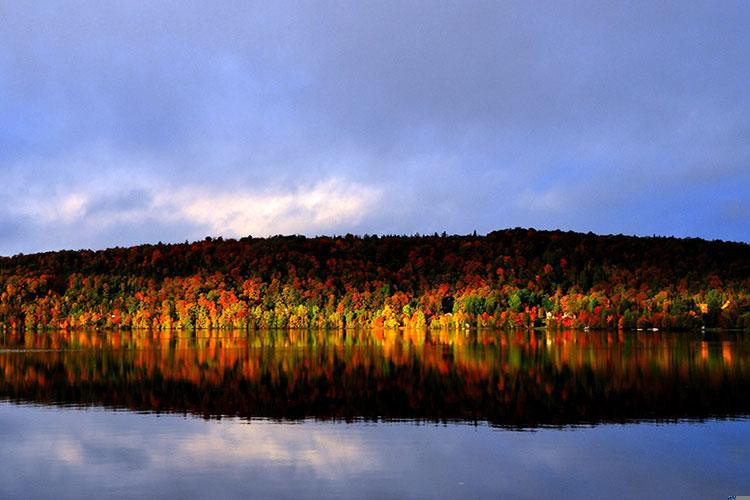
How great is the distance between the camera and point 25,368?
9406 centimetres

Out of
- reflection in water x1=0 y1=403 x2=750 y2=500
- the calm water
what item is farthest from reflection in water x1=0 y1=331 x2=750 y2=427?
reflection in water x1=0 y1=403 x2=750 y2=500

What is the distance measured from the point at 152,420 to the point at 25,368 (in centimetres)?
4697

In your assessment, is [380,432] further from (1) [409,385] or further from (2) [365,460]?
(1) [409,385]

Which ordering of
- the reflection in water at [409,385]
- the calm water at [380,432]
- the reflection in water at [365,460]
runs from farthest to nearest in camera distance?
the reflection in water at [409,385] → the calm water at [380,432] → the reflection in water at [365,460]

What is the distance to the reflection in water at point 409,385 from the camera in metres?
55.1

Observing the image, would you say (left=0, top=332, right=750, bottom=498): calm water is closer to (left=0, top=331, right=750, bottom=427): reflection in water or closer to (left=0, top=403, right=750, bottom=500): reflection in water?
(left=0, top=403, right=750, bottom=500): reflection in water

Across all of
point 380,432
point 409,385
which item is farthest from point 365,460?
point 409,385

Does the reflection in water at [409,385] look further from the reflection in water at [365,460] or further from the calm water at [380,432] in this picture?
the reflection in water at [365,460]

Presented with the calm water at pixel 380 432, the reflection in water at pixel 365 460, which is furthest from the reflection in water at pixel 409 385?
the reflection in water at pixel 365 460

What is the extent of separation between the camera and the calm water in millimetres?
34781

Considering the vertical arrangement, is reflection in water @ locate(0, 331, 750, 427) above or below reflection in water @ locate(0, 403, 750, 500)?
above

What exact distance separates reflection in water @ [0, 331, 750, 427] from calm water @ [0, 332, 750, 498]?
0.24 meters

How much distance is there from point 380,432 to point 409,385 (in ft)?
80.0

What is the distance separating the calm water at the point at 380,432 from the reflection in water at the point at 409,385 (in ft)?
0.78
